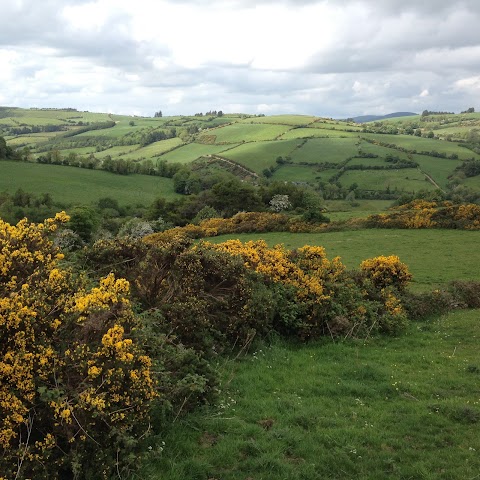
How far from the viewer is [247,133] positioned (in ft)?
529

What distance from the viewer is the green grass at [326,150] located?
119625 millimetres

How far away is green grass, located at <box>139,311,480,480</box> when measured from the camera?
7.44m

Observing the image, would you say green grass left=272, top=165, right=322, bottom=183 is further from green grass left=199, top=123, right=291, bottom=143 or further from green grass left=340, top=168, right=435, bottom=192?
green grass left=199, top=123, right=291, bottom=143

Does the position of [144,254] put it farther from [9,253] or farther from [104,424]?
[104,424]

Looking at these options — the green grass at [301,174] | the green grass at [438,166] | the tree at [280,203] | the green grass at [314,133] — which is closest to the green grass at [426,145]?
the green grass at [438,166]

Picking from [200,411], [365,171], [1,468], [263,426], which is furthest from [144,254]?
[365,171]

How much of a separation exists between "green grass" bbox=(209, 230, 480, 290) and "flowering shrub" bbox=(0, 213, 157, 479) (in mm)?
20632

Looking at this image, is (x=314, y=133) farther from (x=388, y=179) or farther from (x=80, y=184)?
(x=80, y=184)

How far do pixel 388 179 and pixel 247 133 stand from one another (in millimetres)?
72215

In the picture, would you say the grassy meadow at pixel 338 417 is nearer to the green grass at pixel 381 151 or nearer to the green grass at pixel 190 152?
the green grass at pixel 381 151

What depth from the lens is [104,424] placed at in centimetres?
657

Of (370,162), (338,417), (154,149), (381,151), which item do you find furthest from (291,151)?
(338,417)

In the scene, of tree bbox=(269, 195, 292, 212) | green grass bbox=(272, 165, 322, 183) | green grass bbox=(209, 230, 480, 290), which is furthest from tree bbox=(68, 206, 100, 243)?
green grass bbox=(272, 165, 322, 183)

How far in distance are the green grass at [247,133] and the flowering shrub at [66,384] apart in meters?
148
